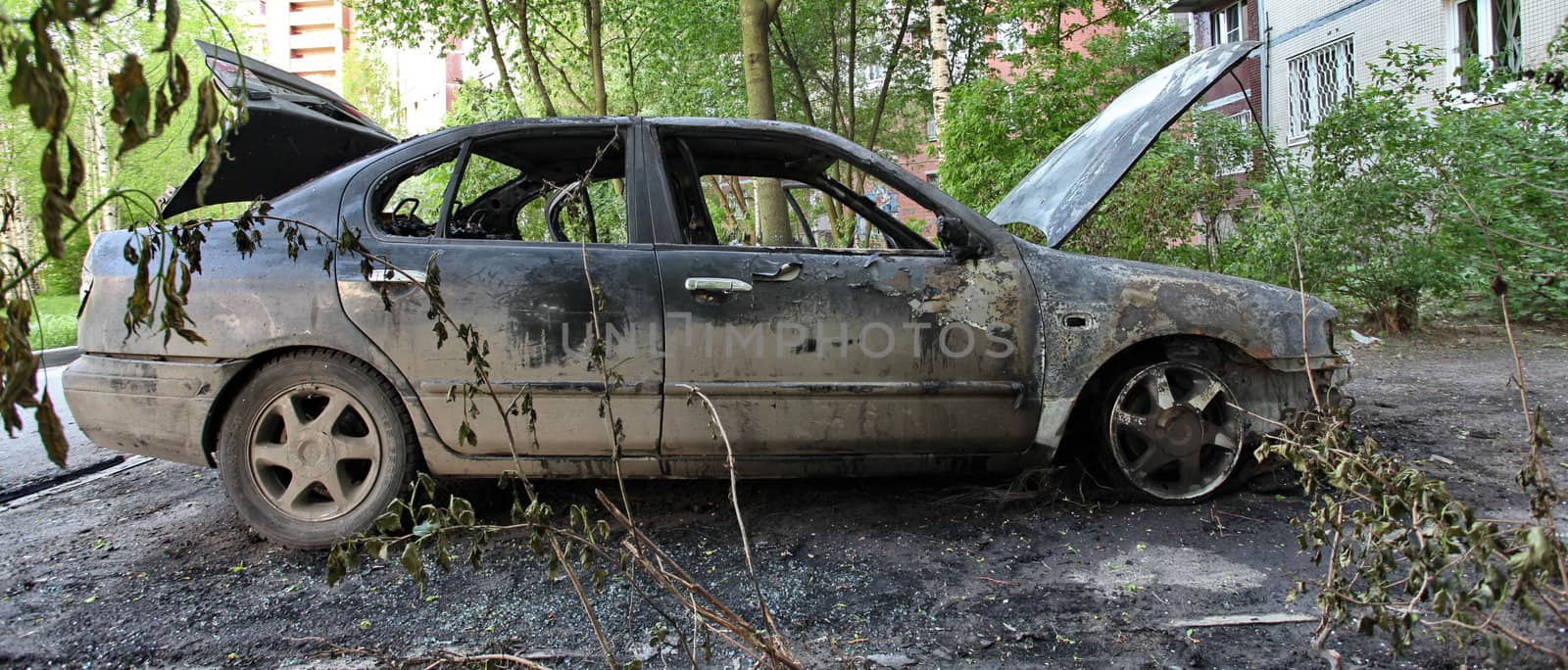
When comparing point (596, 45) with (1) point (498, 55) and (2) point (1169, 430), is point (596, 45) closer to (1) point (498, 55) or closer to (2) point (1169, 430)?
(1) point (498, 55)

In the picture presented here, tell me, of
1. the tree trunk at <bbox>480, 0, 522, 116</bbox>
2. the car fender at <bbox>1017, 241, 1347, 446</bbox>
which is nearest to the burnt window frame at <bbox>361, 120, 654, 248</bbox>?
the car fender at <bbox>1017, 241, 1347, 446</bbox>

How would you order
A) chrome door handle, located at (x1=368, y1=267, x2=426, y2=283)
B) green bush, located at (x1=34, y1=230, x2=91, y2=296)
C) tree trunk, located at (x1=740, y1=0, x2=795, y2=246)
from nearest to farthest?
chrome door handle, located at (x1=368, y1=267, x2=426, y2=283) < tree trunk, located at (x1=740, y1=0, x2=795, y2=246) < green bush, located at (x1=34, y1=230, x2=91, y2=296)

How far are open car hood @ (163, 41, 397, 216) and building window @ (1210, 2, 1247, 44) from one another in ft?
64.8

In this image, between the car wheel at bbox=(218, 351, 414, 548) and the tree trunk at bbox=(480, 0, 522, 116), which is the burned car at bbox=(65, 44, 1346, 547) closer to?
the car wheel at bbox=(218, 351, 414, 548)

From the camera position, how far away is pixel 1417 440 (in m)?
4.27

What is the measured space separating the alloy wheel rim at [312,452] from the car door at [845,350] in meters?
1.11

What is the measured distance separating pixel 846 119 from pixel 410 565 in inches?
814

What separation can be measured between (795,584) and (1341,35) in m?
16.5

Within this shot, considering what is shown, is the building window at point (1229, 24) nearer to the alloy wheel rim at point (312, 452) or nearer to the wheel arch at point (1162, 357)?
the wheel arch at point (1162, 357)

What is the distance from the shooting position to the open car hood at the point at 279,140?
356 centimetres

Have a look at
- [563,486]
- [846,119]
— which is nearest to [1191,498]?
[563,486]

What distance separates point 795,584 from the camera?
270cm

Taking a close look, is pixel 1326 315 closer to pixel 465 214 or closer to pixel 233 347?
pixel 465 214

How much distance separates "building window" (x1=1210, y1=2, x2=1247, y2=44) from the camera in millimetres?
19172
